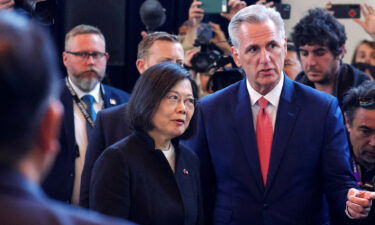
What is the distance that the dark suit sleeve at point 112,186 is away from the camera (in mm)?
2180

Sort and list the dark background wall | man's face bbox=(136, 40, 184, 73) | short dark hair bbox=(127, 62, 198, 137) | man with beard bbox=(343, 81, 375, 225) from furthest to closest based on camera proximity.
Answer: the dark background wall → man's face bbox=(136, 40, 184, 73) → man with beard bbox=(343, 81, 375, 225) → short dark hair bbox=(127, 62, 198, 137)

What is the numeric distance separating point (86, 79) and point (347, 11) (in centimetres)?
184

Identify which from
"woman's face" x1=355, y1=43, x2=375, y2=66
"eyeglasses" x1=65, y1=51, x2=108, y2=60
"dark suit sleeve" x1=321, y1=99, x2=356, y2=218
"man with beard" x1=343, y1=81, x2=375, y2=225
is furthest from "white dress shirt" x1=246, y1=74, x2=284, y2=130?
"woman's face" x1=355, y1=43, x2=375, y2=66

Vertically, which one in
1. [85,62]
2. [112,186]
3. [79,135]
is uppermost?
[85,62]

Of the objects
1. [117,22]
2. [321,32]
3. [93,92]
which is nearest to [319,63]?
[321,32]

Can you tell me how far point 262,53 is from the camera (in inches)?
100

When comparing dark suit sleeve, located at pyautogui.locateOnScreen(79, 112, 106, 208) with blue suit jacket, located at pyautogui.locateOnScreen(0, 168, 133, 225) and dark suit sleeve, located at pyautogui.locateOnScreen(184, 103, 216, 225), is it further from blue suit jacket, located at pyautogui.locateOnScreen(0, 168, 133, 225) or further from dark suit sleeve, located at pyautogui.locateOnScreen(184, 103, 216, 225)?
blue suit jacket, located at pyautogui.locateOnScreen(0, 168, 133, 225)

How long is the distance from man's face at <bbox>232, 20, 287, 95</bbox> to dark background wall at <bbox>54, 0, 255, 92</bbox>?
78.3 inches

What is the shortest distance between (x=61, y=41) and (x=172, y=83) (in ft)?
9.26

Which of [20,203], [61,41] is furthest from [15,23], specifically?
[61,41]

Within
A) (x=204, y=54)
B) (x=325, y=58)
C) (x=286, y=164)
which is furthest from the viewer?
(x=204, y=54)

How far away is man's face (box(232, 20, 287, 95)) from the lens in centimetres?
252

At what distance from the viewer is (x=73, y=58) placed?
12.5 feet

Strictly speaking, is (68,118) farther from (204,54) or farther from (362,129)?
(362,129)
